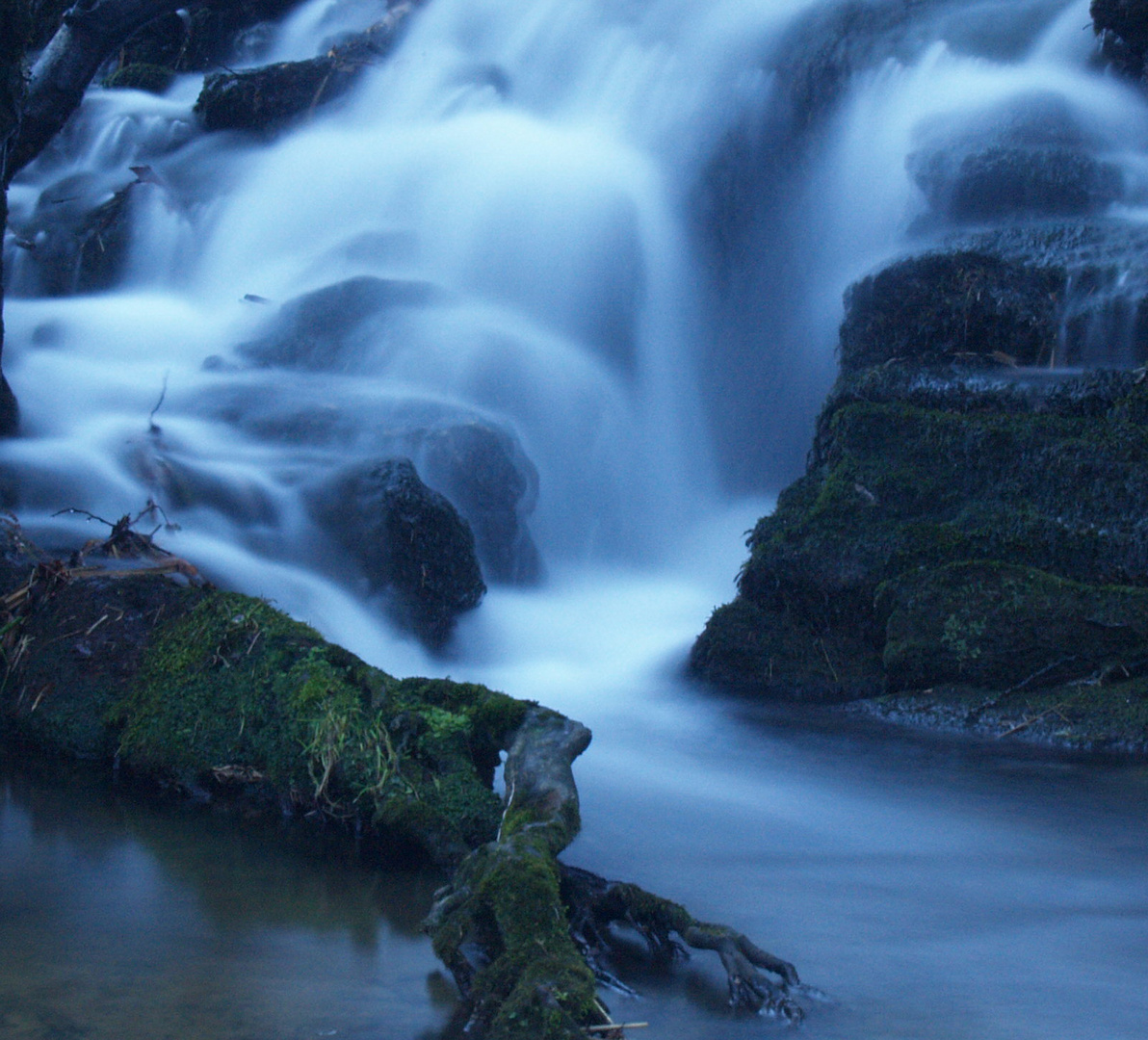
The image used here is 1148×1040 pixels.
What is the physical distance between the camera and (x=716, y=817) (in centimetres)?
550

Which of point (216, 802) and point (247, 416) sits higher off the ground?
point (247, 416)

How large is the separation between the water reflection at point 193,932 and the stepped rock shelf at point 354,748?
0.70 feet

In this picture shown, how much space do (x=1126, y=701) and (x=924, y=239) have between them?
6205 millimetres

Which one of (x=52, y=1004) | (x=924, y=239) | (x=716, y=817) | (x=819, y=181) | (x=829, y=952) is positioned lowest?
(x=52, y=1004)

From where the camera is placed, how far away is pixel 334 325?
40.0 feet

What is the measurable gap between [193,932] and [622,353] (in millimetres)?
10334

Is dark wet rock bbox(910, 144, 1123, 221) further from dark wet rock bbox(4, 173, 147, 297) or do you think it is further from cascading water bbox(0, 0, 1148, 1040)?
A: dark wet rock bbox(4, 173, 147, 297)

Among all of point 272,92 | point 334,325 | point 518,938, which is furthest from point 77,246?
point 518,938

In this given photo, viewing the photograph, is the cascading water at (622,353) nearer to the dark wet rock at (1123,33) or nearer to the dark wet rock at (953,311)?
the dark wet rock at (1123,33)

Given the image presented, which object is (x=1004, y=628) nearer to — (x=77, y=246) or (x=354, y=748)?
(x=354, y=748)

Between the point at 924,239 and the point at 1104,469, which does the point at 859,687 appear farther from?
the point at 924,239

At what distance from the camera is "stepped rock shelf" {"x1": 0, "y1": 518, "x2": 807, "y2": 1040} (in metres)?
3.32

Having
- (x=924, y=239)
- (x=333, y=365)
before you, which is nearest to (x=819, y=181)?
(x=924, y=239)

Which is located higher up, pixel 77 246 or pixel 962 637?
pixel 77 246
